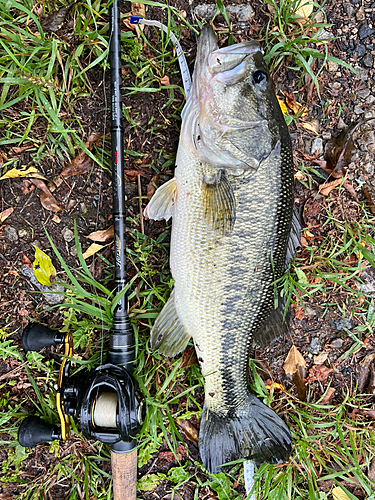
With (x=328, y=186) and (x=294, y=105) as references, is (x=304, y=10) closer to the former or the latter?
(x=294, y=105)

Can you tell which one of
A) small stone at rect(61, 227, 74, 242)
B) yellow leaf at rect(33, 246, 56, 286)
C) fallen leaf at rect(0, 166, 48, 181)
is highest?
fallen leaf at rect(0, 166, 48, 181)

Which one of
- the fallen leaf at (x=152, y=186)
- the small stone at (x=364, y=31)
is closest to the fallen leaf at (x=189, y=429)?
the fallen leaf at (x=152, y=186)

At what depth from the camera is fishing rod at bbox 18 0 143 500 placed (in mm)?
1844

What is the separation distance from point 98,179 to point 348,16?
2008mm

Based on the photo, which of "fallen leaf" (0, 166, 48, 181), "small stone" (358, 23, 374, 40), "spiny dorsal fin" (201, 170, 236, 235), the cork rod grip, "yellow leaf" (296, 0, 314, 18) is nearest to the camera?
"spiny dorsal fin" (201, 170, 236, 235)

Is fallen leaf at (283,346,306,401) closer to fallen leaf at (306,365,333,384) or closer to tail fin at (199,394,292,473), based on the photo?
fallen leaf at (306,365,333,384)

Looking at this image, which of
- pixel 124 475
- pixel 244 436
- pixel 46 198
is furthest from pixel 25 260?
pixel 244 436

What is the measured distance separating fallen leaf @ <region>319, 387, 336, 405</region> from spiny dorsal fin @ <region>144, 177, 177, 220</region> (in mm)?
1632

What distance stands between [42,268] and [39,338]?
417 millimetres

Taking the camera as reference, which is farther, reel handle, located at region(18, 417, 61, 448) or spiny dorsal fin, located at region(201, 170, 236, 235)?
reel handle, located at region(18, 417, 61, 448)

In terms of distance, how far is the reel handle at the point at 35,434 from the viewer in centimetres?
200

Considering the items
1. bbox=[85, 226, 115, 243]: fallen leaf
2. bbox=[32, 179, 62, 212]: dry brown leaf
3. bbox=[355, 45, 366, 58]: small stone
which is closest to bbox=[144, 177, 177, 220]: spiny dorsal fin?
A: bbox=[85, 226, 115, 243]: fallen leaf

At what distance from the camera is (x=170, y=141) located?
7.23ft

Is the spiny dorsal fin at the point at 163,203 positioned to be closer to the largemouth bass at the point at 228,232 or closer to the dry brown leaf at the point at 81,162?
the largemouth bass at the point at 228,232
